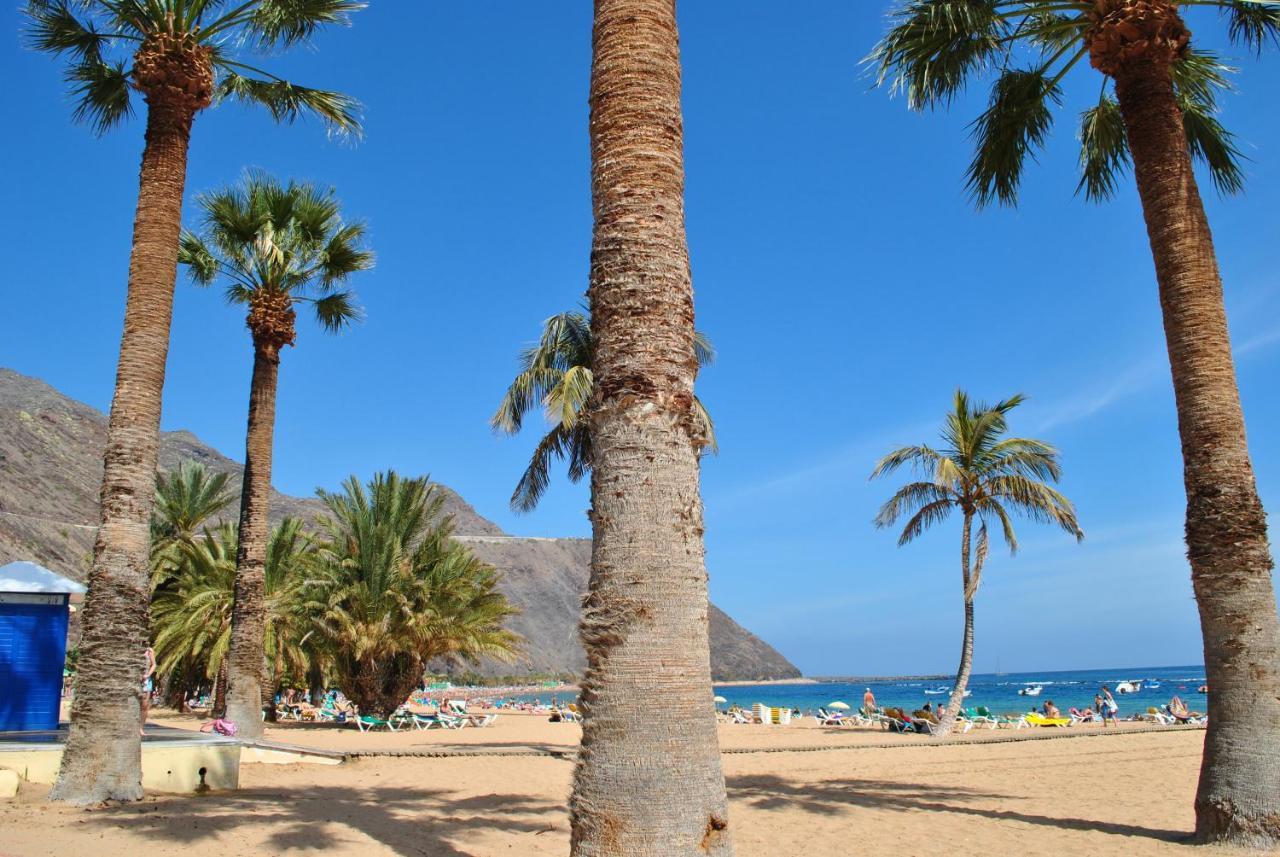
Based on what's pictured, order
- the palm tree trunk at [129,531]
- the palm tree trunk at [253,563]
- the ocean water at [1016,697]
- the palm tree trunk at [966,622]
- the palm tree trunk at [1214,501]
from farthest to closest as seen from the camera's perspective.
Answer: the ocean water at [1016,697] < the palm tree trunk at [966,622] < the palm tree trunk at [253,563] < the palm tree trunk at [129,531] < the palm tree trunk at [1214,501]

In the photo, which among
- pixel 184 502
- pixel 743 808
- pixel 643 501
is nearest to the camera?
pixel 643 501

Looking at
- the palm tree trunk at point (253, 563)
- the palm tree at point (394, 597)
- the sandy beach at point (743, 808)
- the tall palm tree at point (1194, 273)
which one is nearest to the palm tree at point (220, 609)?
the palm tree at point (394, 597)

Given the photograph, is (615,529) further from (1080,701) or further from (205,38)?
(1080,701)

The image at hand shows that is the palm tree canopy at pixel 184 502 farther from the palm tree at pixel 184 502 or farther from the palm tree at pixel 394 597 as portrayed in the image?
the palm tree at pixel 394 597

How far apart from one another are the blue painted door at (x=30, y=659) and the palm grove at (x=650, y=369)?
2.90 m

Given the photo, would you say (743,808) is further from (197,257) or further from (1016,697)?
(1016,697)

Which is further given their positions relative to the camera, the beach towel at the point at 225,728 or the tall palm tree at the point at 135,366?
the beach towel at the point at 225,728

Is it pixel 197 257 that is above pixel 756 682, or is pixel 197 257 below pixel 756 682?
above

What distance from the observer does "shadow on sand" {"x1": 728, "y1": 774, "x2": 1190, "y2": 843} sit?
826cm

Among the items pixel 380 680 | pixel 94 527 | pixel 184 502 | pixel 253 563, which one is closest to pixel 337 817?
pixel 253 563

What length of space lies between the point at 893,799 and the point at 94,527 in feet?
302

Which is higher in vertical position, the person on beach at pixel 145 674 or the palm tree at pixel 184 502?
the palm tree at pixel 184 502

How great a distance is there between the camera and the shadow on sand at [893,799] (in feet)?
27.1

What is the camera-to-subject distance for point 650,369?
4.38 m
